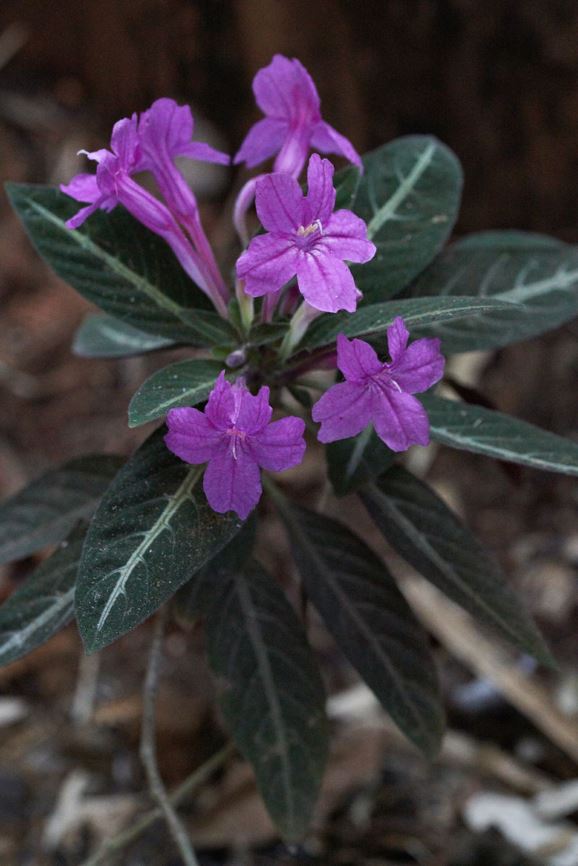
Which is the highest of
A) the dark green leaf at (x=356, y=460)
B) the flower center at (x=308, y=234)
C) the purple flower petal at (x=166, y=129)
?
the purple flower petal at (x=166, y=129)

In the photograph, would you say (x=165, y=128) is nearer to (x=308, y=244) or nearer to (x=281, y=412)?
(x=308, y=244)

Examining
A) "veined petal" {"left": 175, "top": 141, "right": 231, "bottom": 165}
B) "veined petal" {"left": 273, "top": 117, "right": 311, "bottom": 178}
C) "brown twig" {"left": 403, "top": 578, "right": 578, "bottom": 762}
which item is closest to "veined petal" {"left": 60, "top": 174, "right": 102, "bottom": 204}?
"veined petal" {"left": 175, "top": 141, "right": 231, "bottom": 165}

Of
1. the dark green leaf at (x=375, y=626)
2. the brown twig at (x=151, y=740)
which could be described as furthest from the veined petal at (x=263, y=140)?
the brown twig at (x=151, y=740)

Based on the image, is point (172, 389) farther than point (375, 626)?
No

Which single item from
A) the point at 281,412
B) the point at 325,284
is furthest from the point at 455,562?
the point at 325,284

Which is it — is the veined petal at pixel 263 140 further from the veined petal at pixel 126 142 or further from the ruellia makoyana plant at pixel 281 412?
the veined petal at pixel 126 142

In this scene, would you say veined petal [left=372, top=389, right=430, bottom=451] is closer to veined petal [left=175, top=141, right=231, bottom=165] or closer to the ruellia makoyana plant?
the ruellia makoyana plant
